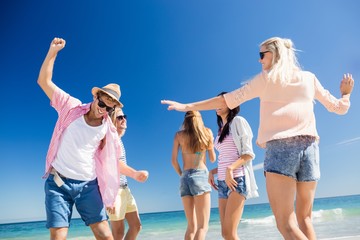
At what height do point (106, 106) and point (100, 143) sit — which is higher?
point (106, 106)

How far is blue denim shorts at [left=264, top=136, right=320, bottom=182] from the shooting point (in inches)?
110

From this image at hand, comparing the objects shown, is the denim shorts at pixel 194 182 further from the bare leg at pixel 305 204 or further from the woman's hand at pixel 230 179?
the bare leg at pixel 305 204

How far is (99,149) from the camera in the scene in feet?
12.5

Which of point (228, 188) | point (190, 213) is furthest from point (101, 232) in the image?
point (190, 213)

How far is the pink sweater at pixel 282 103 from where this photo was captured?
283cm

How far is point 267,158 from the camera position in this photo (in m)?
2.89

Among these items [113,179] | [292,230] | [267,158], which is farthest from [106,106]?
[292,230]

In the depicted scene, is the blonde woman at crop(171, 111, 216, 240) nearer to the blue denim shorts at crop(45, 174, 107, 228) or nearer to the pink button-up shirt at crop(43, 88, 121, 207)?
the pink button-up shirt at crop(43, 88, 121, 207)

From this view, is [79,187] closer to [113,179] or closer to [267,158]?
[113,179]

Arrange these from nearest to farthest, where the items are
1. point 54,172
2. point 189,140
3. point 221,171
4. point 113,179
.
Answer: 1. point 54,172
2. point 113,179
3. point 221,171
4. point 189,140

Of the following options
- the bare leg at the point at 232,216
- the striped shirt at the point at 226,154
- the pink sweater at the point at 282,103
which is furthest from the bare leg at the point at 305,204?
the striped shirt at the point at 226,154

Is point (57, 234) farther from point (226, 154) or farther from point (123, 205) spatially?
point (226, 154)

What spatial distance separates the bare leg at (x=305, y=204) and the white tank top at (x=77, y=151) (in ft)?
6.26

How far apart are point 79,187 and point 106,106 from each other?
2.63 ft
